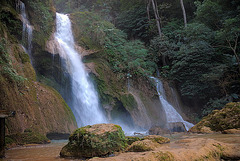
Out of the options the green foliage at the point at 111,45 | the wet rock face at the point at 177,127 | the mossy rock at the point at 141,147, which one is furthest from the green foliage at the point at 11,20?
the wet rock face at the point at 177,127

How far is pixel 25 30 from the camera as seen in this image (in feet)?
39.8

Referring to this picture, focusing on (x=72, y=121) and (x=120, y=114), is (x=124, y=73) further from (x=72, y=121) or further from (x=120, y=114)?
(x=72, y=121)

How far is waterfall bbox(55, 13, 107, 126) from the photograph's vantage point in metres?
12.9

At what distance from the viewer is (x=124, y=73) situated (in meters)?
16.6

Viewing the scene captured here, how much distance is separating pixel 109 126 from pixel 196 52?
14.9 m

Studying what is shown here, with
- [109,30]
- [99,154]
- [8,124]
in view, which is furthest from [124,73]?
[99,154]

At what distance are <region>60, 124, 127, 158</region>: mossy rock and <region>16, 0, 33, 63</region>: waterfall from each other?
916cm

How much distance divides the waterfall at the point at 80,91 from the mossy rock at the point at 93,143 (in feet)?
25.7

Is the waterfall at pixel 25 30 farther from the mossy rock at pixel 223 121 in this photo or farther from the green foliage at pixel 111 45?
the mossy rock at pixel 223 121

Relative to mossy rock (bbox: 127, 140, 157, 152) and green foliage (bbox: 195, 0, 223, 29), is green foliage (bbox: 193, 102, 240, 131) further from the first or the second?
green foliage (bbox: 195, 0, 223, 29)

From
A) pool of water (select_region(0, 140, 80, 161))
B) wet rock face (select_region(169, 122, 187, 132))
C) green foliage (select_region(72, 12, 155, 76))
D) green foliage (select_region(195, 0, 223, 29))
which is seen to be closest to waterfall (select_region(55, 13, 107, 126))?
green foliage (select_region(72, 12, 155, 76))

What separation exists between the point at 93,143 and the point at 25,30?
34.0 ft

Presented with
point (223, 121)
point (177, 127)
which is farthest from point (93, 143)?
point (177, 127)

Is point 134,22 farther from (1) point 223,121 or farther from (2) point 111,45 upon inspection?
(1) point 223,121
